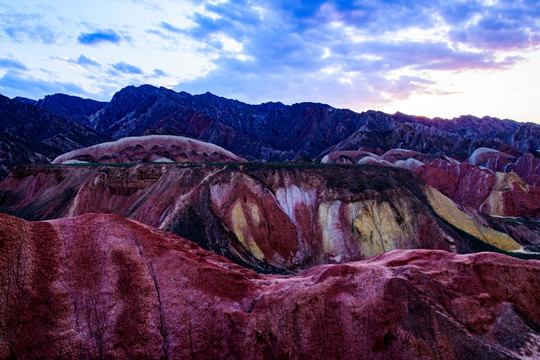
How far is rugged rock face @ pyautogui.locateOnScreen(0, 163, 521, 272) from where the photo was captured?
2917 cm

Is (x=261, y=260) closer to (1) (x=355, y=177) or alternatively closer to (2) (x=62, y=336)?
(1) (x=355, y=177)

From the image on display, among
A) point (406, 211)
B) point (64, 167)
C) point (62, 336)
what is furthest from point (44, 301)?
point (64, 167)

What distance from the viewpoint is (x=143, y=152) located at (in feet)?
240

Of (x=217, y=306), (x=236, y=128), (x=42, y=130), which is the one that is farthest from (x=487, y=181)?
(x=42, y=130)

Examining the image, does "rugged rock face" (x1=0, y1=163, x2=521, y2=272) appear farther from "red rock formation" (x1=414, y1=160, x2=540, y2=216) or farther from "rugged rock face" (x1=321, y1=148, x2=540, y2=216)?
"red rock formation" (x1=414, y1=160, x2=540, y2=216)

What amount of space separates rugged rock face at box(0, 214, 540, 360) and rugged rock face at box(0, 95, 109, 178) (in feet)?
303

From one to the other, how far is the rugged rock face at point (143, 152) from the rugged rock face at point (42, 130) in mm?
26170

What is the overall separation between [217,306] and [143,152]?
66.3m

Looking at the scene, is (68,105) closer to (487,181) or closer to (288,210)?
(288,210)

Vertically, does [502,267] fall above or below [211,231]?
above

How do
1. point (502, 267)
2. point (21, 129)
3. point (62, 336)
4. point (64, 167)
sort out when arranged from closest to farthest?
point (62, 336), point (502, 267), point (64, 167), point (21, 129)

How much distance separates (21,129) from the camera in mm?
118062

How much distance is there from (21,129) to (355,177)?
408 ft

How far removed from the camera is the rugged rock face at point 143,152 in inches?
2763
